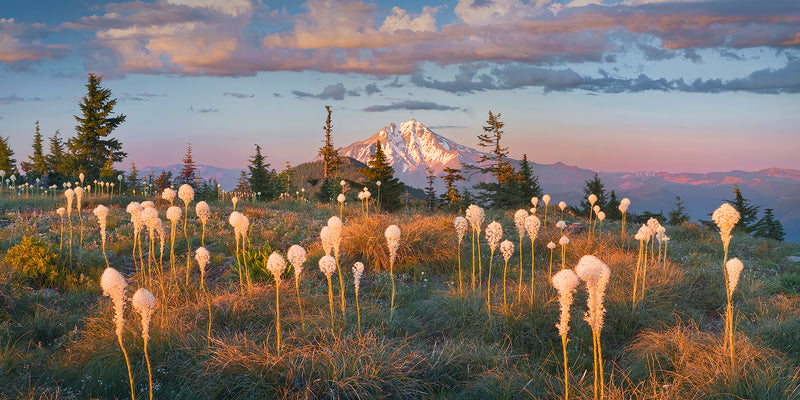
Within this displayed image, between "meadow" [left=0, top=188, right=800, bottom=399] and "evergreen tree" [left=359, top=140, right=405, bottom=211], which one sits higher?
"evergreen tree" [left=359, top=140, right=405, bottom=211]

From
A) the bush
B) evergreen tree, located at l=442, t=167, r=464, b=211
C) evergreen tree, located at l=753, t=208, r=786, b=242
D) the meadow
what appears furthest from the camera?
evergreen tree, located at l=442, t=167, r=464, b=211

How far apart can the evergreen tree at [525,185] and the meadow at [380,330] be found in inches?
868

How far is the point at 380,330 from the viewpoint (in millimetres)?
5207

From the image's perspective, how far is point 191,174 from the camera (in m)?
53.4

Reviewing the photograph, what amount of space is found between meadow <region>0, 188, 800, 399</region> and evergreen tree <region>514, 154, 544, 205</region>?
22.1 m

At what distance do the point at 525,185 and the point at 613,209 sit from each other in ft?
19.3

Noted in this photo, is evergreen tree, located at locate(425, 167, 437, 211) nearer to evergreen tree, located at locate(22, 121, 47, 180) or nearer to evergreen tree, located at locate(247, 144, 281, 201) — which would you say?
evergreen tree, located at locate(247, 144, 281, 201)

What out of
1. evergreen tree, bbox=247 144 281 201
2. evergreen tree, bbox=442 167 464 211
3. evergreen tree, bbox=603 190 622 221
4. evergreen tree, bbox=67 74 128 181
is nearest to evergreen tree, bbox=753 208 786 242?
evergreen tree, bbox=603 190 622 221

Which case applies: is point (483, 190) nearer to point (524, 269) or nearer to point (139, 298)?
point (524, 269)

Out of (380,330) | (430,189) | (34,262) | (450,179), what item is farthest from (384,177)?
(380,330)

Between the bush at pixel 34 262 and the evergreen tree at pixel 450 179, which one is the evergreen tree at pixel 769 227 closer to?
the evergreen tree at pixel 450 179

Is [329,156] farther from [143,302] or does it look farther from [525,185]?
[143,302]

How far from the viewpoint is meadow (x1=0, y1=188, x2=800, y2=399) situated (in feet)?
13.1

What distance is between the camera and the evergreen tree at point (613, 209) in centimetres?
2921
